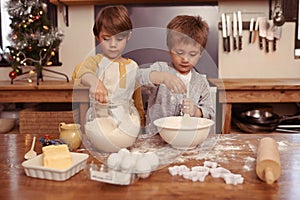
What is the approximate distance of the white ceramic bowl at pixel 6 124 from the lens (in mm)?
2334

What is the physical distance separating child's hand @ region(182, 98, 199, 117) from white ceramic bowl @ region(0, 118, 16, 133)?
5.16ft

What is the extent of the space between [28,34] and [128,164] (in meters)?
1.84

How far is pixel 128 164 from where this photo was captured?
776 mm

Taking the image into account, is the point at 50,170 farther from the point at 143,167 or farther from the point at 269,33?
the point at 269,33

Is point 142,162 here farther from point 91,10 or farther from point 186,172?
point 91,10

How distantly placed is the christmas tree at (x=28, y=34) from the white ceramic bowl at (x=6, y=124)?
0.35 meters

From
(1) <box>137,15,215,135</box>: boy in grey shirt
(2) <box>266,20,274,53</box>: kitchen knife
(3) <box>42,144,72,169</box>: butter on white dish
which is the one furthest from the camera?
(2) <box>266,20,274,53</box>: kitchen knife

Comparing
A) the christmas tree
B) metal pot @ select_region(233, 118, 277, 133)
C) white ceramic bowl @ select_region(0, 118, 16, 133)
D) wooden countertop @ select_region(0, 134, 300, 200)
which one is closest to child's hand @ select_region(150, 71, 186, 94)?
wooden countertop @ select_region(0, 134, 300, 200)

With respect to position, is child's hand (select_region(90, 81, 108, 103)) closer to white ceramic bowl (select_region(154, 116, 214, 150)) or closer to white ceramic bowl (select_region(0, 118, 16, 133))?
white ceramic bowl (select_region(154, 116, 214, 150))

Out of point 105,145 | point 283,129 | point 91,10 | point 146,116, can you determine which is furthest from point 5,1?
point 283,129

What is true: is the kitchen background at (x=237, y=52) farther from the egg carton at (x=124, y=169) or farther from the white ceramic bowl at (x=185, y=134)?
the egg carton at (x=124, y=169)

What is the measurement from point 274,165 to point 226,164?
0.14m

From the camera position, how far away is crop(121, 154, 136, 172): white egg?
77 cm

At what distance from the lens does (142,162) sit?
80 centimetres
